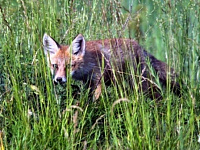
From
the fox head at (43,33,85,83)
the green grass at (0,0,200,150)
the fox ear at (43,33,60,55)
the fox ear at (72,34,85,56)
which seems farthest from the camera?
the fox ear at (72,34,85,56)

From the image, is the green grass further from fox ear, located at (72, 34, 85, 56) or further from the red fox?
the red fox

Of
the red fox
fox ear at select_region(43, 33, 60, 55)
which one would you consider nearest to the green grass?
fox ear at select_region(43, 33, 60, 55)

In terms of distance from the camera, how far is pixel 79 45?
6.54 metres

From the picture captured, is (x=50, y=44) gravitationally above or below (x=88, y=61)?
above

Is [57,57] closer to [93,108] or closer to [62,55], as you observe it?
[62,55]

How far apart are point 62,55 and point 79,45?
23cm

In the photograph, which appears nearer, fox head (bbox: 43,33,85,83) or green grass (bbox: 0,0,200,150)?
green grass (bbox: 0,0,200,150)

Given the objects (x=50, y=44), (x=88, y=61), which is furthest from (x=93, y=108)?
(x=88, y=61)

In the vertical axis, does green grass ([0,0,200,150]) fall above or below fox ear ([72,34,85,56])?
below

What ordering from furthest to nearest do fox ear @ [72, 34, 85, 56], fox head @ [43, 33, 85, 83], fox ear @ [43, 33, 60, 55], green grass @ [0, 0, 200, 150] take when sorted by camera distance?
fox ear @ [72, 34, 85, 56] → fox head @ [43, 33, 85, 83] → fox ear @ [43, 33, 60, 55] → green grass @ [0, 0, 200, 150]

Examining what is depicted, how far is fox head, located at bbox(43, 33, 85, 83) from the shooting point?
6.16 m

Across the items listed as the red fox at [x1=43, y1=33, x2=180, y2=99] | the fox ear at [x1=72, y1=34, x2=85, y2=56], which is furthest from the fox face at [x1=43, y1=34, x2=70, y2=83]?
the fox ear at [x1=72, y1=34, x2=85, y2=56]

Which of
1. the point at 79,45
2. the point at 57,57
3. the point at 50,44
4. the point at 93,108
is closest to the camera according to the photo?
the point at 93,108

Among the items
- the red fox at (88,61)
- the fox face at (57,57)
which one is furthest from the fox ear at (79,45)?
the fox face at (57,57)
